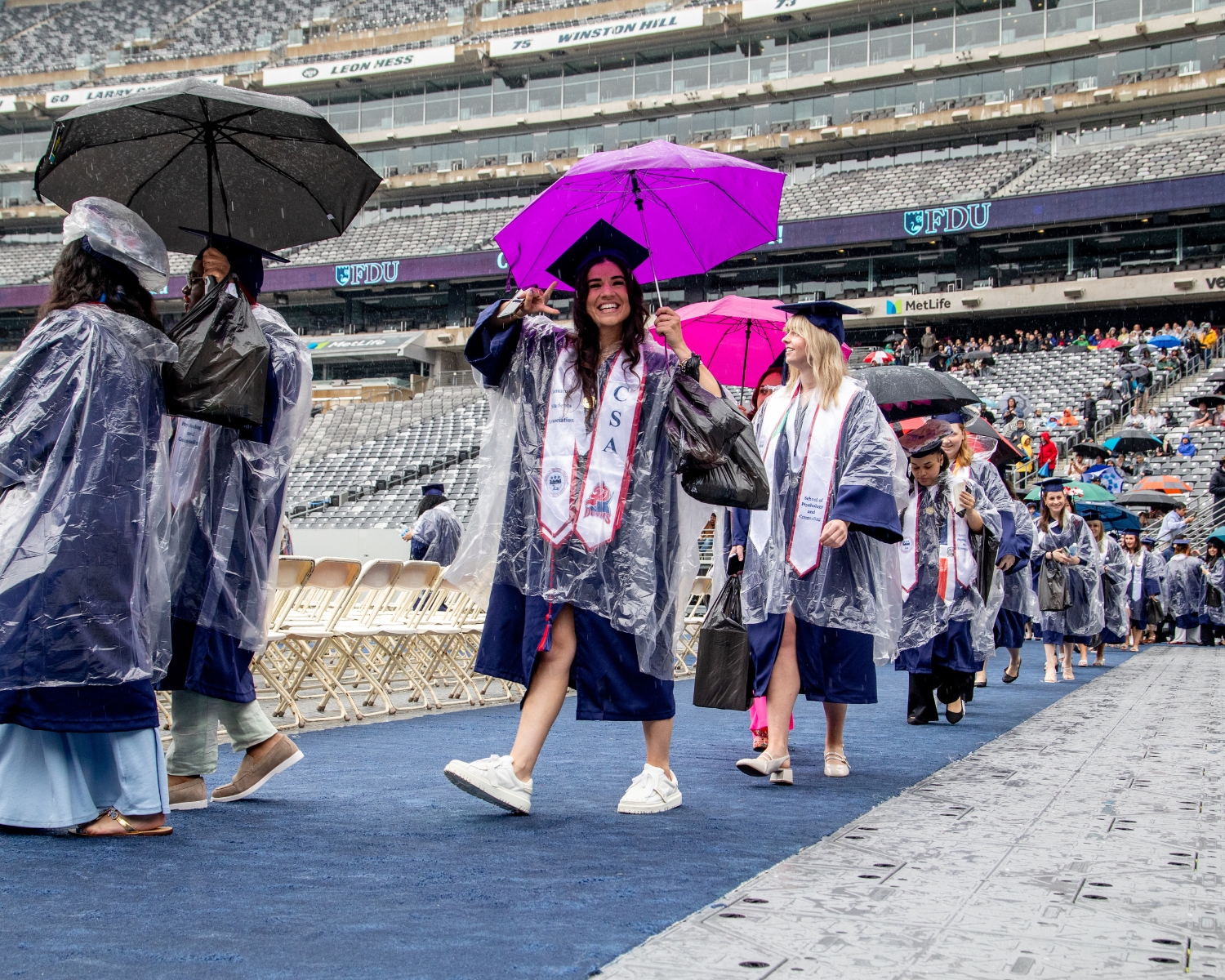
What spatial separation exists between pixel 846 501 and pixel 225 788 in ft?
7.82

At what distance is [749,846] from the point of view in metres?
3.37

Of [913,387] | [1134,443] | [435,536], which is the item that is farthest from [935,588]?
[1134,443]

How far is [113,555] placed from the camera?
11.2 feet

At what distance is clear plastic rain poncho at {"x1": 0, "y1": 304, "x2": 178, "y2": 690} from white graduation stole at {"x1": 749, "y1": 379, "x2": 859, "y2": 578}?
2.27 meters

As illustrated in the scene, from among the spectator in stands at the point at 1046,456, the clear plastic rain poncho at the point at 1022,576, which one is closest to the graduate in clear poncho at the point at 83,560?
the clear plastic rain poncho at the point at 1022,576

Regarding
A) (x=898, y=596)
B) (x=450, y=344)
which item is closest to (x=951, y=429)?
(x=898, y=596)

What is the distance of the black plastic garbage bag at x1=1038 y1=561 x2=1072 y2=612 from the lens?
11.3 metres

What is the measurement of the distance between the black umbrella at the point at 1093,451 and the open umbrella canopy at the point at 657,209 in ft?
66.3

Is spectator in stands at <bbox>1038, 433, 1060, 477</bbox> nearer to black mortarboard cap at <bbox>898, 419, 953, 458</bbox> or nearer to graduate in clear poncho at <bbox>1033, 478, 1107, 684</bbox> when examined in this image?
graduate in clear poncho at <bbox>1033, 478, 1107, 684</bbox>

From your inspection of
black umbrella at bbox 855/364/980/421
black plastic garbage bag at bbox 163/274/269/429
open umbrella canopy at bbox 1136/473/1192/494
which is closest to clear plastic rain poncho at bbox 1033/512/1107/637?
black umbrella at bbox 855/364/980/421

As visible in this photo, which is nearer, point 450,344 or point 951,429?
point 951,429

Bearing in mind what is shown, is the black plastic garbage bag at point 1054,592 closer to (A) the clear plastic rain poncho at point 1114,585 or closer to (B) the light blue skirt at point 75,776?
(A) the clear plastic rain poncho at point 1114,585

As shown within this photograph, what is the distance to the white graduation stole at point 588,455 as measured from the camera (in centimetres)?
388

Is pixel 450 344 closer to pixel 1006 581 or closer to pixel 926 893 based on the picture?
pixel 1006 581
